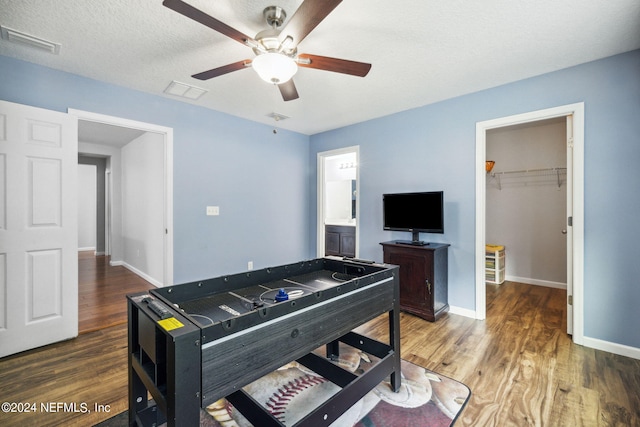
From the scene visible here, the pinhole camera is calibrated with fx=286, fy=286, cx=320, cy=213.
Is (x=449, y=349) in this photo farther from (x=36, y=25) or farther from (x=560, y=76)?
(x=36, y=25)

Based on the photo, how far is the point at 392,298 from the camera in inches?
73.5

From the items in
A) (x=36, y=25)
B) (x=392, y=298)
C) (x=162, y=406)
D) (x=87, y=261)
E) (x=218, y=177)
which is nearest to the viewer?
(x=162, y=406)

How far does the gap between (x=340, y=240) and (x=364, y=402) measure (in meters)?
3.57

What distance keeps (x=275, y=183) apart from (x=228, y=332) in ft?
11.9

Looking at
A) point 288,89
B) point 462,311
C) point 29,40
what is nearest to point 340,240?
point 462,311

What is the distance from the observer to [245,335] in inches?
41.9

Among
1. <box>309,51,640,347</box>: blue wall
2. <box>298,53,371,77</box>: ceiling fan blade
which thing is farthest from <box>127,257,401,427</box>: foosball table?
<box>309,51,640,347</box>: blue wall

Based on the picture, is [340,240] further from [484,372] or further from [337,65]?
[337,65]

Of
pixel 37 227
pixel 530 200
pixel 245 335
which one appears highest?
pixel 530 200

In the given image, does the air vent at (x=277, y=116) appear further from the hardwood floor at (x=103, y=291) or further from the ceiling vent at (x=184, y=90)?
the hardwood floor at (x=103, y=291)

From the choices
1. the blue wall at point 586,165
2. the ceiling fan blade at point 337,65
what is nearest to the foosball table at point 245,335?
the ceiling fan blade at point 337,65

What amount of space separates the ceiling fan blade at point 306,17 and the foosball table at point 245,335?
1.38 metres

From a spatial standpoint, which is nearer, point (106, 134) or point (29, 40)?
point (29, 40)

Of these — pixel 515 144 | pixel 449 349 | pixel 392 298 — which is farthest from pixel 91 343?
pixel 515 144
